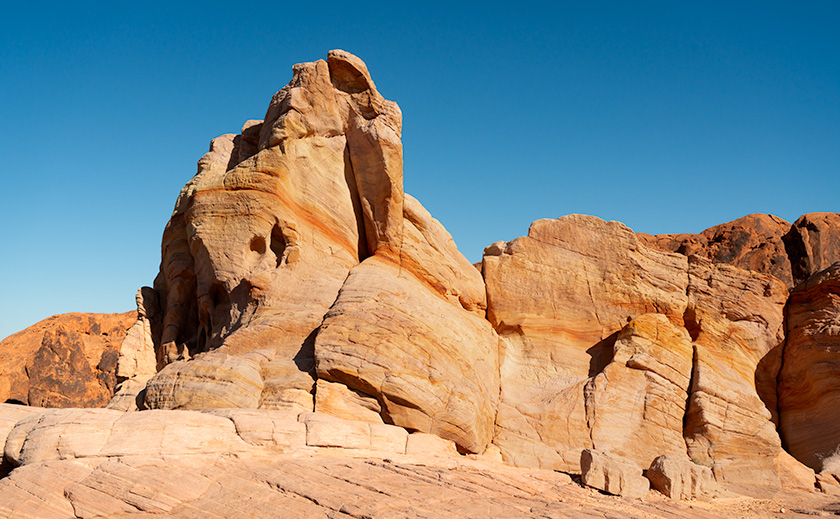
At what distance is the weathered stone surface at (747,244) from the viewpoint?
2327 cm

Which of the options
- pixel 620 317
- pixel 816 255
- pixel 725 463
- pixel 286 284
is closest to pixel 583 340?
pixel 620 317

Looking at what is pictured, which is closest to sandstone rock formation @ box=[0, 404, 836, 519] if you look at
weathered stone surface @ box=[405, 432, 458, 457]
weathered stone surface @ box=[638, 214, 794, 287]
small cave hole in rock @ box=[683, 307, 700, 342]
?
weathered stone surface @ box=[405, 432, 458, 457]

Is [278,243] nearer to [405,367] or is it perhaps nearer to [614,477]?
[405,367]

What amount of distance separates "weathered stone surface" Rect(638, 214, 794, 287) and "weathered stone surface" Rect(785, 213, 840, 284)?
29cm

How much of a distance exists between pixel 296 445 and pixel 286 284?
5291 millimetres

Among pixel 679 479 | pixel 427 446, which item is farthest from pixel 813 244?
pixel 427 446

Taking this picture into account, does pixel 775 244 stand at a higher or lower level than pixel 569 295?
higher

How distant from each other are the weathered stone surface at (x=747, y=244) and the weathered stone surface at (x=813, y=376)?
169 inches

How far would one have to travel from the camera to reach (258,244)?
1658 cm

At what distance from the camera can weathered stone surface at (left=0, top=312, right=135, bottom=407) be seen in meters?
24.8

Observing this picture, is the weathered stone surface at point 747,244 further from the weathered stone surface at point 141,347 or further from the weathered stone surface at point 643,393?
the weathered stone surface at point 141,347

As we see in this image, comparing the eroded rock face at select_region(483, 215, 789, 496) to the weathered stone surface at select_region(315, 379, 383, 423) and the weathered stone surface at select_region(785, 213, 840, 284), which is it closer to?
the weathered stone surface at select_region(315, 379, 383, 423)

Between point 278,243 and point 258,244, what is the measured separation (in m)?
0.48

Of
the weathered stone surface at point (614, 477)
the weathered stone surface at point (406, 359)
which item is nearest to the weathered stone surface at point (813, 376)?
the weathered stone surface at point (614, 477)
